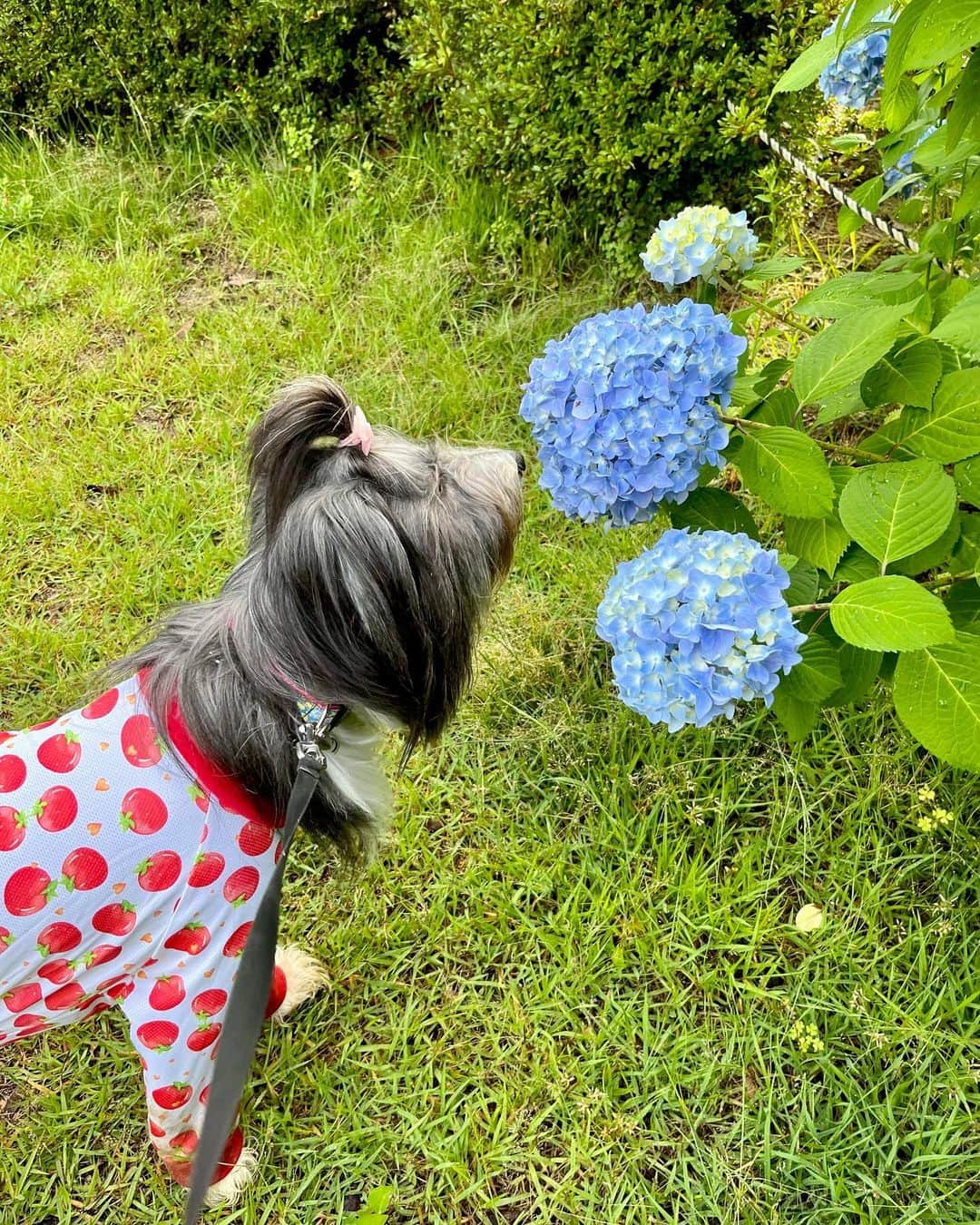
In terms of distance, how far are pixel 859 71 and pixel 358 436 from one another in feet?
4.05

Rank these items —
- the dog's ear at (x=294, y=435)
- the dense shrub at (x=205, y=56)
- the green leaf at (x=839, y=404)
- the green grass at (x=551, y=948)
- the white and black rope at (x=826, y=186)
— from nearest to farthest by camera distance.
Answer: the green leaf at (x=839, y=404) → the dog's ear at (x=294, y=435) → the green grass at (x=551, y=948) → the white and black rope at (x=826, y=186) → the dense shrub at (x=205, y=56)

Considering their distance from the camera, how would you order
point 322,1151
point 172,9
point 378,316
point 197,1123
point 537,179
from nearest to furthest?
point 197,1123 → point 322,1151 → point 537,179 → point 378,316 → point 172,9

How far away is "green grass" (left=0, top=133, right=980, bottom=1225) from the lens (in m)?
1.98

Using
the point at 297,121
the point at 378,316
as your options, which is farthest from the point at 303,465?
the point at 297,121

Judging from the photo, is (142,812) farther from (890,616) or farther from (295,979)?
(890,616)

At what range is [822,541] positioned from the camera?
1.42 m

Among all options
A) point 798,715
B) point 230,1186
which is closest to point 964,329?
point 798,715

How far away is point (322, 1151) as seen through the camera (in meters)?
2.06

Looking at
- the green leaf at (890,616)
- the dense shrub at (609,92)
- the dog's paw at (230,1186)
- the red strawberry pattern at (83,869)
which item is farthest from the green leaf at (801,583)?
the dense shrub at (609,92)

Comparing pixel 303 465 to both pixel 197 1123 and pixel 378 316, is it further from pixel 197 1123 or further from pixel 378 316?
pixel 378 316

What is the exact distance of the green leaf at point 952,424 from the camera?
135 cm

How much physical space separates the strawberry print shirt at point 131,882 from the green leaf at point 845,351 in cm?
118

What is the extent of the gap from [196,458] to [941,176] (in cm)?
238

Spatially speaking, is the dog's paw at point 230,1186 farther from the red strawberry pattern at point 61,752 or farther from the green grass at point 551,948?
the red strawberry pattern at point 61,752
